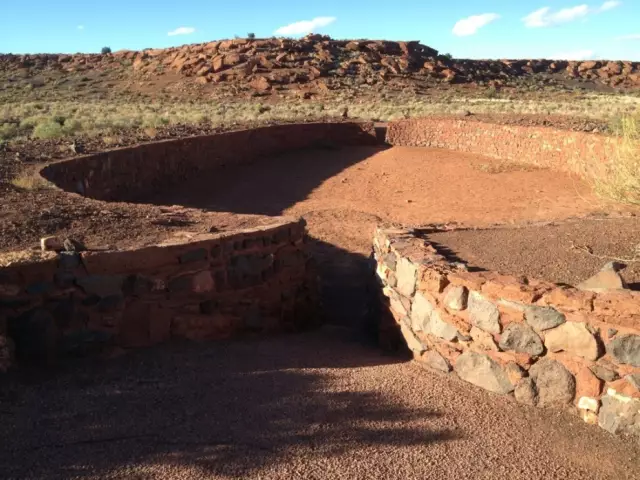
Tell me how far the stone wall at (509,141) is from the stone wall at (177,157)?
53.6 inches

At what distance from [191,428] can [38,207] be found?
16.6 ft

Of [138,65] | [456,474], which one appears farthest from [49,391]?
[138,65]

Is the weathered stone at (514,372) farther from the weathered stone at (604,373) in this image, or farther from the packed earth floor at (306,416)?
the weathered stone at (604,373)

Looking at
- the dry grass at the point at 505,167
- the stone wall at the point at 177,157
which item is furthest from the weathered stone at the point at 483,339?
the dry grass at the point at 505,167

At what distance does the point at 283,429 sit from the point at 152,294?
210cm

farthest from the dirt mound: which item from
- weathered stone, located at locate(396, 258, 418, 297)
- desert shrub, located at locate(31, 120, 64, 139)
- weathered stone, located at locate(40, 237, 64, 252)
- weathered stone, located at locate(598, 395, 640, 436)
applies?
weathered stone, located at locate(598, 395, 640, 436)

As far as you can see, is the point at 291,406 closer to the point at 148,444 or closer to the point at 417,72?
the point at 148,444

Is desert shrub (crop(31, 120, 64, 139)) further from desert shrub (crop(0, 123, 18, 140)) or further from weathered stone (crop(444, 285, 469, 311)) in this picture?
weathered stone (crop(444, 285, 469, 311))

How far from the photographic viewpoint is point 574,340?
4.04 m

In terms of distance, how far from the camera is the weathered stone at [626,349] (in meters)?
3.80

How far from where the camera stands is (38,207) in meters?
7.76

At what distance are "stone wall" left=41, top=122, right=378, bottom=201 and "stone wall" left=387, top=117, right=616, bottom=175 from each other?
1.36 m

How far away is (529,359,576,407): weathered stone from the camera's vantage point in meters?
4.08

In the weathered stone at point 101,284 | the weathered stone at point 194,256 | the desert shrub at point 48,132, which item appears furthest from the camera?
the desert shrub at point 48,132
